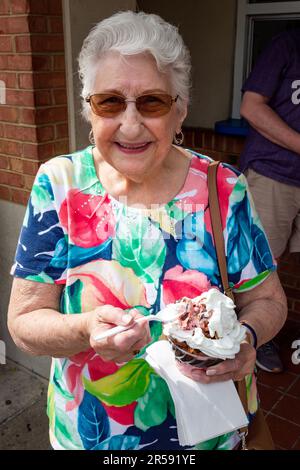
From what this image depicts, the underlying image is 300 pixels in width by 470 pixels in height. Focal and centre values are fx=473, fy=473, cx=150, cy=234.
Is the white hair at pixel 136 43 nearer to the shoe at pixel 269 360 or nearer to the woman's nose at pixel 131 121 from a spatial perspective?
the woman's nose at pixel 131 121

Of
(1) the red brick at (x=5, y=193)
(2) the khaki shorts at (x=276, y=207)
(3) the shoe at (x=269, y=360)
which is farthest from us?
(3) the shoe at (x=269, y=360)

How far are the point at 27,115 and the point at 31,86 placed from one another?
0.19 meters

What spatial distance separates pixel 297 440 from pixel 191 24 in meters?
3.45

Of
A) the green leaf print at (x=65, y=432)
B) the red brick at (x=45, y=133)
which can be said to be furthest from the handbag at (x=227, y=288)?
the red brick at (x=45, y=133)

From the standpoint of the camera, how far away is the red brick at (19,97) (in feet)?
9.48

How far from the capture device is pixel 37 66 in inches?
112

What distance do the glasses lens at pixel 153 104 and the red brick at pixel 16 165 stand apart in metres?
1.76

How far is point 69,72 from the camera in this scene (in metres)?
3.00

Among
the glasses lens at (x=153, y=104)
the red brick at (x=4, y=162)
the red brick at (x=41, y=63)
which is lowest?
the red brick at (x=4, y=162)

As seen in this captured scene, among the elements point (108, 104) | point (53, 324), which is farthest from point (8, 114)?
point (53, 324)

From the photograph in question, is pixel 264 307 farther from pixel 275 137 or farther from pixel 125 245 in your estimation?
pixel 275 137

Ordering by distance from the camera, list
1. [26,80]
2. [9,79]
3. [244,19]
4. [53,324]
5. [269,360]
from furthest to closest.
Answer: [244,19], [269,360], [9,79], [26,80], [53,324]

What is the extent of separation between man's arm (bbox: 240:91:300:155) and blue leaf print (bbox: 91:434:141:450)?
7.55 feet

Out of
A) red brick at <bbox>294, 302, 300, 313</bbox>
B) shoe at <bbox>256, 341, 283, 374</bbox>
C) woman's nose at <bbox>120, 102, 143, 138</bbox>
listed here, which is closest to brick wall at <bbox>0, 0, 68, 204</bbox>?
woman's nose at <bbox>120, 102, 143, 138</bbox>
